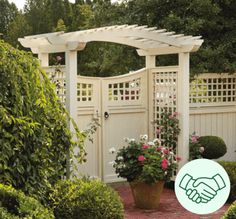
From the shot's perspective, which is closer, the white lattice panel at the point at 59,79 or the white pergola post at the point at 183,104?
the white lattice panel at the point at 59,79

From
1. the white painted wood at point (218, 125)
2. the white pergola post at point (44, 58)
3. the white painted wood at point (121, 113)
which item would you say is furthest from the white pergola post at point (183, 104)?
the white pergola post at point (44, 58)

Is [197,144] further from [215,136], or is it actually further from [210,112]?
[210,112]

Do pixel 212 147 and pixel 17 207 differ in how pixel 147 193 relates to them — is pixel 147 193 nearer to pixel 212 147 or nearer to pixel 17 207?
pixel 212 147

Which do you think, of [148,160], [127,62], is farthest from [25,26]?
[148,160]

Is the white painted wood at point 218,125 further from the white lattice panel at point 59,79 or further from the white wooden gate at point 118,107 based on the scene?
the white lattice panel at point 59,79

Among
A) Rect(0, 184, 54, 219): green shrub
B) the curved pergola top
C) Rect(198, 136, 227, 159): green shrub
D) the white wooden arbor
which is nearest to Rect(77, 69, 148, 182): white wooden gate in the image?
the white wooden arbor

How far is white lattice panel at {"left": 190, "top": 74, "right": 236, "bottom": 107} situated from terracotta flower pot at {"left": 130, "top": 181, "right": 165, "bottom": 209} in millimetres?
2350

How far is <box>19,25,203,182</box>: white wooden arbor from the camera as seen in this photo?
677 centimetres

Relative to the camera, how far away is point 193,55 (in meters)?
9.20

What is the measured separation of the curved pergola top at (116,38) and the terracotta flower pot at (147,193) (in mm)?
1780

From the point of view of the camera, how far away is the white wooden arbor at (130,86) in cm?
677

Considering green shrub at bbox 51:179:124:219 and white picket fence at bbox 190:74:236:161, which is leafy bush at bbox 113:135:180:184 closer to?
green shrub at bbox 51:179:124:219

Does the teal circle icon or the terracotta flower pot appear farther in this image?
the terracotta flower pot

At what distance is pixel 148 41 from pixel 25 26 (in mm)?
18539
